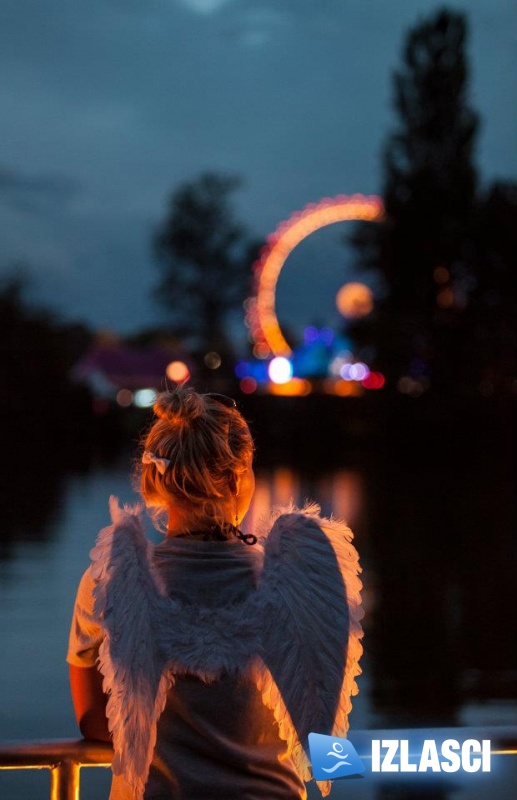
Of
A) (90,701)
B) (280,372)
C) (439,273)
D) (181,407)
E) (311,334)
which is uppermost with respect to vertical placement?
(311,334)

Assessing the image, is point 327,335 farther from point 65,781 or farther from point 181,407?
point 181,407

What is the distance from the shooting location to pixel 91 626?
176cm

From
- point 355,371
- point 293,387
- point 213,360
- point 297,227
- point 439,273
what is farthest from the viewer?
point 213,360

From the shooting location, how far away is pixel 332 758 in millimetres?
1730

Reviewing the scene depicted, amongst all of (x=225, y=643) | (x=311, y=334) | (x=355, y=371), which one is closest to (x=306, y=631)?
(x=225, y=643)

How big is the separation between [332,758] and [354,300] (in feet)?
183

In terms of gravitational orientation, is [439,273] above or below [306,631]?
above

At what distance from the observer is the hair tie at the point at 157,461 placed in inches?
69.0

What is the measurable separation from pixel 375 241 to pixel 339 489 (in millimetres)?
27686

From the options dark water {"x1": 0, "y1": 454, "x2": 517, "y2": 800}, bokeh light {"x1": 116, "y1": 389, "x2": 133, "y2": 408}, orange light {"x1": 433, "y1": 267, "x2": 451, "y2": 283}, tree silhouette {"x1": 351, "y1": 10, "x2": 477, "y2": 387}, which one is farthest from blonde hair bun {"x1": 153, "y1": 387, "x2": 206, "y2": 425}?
bokeh light {"x1": 116, "y1": 389, "x2": 133, "y2": 408}

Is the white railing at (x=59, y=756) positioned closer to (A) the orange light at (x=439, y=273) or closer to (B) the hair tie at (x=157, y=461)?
(B) the hair tie at (x=157, y=461)

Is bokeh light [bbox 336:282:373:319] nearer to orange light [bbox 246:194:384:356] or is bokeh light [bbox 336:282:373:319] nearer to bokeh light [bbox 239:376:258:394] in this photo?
orange light [bbox 246:194:384:356]

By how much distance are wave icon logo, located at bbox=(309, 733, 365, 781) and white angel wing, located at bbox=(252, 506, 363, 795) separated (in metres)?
0.01

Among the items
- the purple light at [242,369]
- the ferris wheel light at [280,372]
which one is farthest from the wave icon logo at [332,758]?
the purple light at [242,369]
